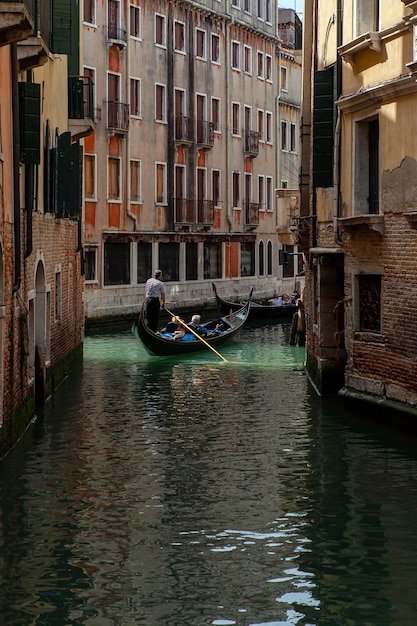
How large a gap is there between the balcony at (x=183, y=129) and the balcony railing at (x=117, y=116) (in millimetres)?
3317

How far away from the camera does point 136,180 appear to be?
31.6m

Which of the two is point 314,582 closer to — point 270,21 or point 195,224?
point 195,224

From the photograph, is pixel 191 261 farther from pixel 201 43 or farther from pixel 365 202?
pixel 365 202

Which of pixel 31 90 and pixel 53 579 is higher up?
pixel 31 90

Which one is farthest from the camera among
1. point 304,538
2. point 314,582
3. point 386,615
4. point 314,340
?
point 314,340

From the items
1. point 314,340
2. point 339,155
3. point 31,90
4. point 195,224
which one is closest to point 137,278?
point 195,224

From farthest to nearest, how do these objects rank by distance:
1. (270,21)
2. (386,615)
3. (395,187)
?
(270,21)
(395,187)
(386,615)

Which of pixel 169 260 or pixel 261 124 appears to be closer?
pixel 169 260

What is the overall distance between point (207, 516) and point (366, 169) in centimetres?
610

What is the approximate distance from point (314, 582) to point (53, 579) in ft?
4.96

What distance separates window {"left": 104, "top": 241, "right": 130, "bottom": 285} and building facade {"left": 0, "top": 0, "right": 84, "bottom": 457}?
408 inches

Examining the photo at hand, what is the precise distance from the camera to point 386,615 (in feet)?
21.9

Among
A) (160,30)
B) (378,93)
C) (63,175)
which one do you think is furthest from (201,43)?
(378,93)

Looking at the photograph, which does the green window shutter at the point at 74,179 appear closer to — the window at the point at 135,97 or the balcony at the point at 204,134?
the window at the point at 135,97
